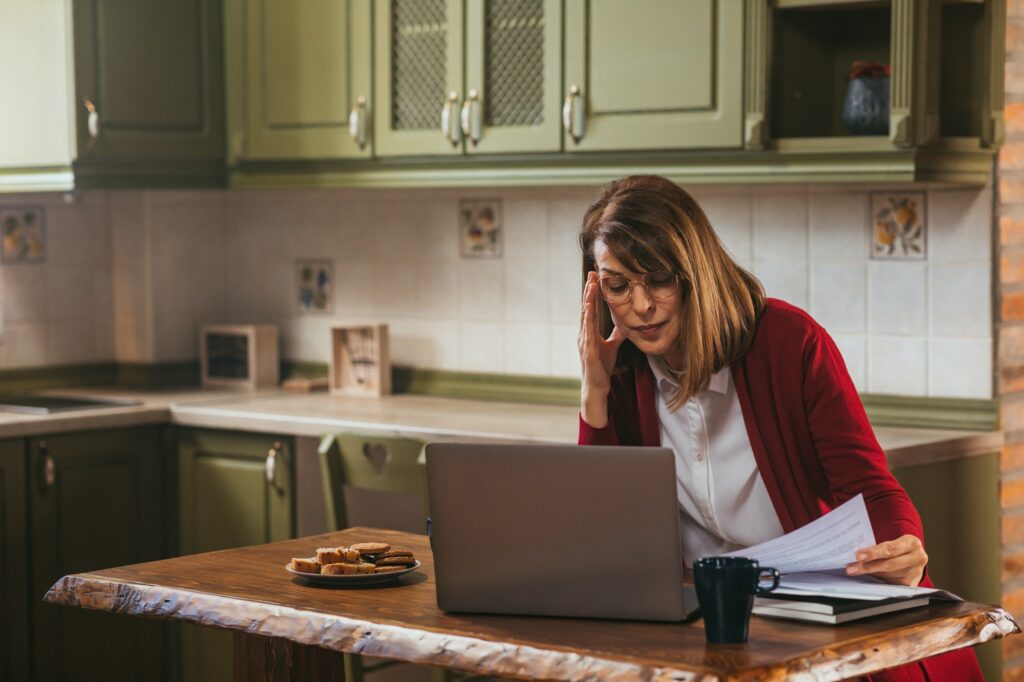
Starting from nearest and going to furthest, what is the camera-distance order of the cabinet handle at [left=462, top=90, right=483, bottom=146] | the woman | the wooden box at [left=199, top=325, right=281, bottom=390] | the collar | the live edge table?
1. the live edge table
2. the woman
3. the collar
4. the cabinet handle at [left=462, top=90, right=483, bottom=146]
5. the wooden box at [left=199, top=325, right=281, bottom=390]

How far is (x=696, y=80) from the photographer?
11.3 feet

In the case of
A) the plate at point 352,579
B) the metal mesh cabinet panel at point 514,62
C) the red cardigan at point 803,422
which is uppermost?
the metal mesh cabinet panel at point 514,62

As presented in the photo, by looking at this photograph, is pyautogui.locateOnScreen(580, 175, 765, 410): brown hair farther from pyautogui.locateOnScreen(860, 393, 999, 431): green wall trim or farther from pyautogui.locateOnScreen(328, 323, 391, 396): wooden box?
pyautogui.locateOnScreen(328, 323, 391, 396): wooden box

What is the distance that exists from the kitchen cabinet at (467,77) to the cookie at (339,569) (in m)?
1.77

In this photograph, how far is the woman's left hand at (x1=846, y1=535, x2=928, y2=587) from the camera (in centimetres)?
196

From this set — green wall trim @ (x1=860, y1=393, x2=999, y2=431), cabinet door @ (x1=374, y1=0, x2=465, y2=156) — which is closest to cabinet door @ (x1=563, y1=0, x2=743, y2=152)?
cabinet door @ (x1=374, y1=0, x2=465, y2=156)

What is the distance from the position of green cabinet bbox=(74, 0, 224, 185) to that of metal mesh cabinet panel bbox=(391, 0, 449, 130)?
2.11 feet

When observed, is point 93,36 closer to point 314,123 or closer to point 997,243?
point 314,123

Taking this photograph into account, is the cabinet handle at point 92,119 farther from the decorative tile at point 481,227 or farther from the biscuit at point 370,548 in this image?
the biscuit at point 370,548

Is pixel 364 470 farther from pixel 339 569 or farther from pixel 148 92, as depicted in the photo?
pixel 148 92

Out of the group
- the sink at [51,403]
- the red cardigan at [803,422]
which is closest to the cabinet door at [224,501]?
the sink at [51,403]

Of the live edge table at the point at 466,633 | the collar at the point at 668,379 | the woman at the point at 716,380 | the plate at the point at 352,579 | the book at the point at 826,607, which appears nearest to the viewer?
the live edge table at the point at 466,633

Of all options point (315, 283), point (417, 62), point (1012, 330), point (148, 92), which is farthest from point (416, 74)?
point (1012, 330)

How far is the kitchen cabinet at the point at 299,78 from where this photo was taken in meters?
4.07
